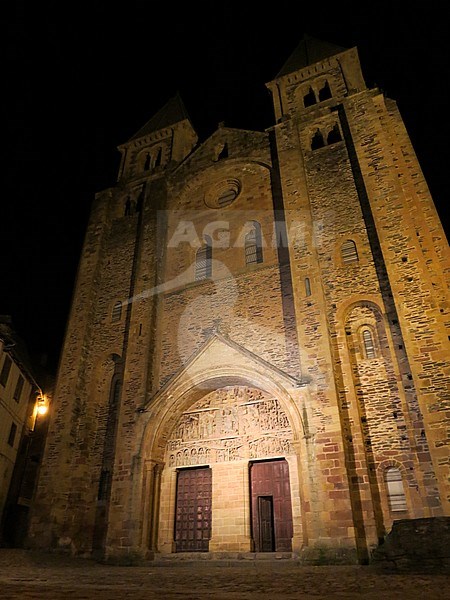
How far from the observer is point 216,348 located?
12844 mm

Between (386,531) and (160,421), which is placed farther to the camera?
(160,421)

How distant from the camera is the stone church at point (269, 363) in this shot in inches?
393

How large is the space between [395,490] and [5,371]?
53.7 feet

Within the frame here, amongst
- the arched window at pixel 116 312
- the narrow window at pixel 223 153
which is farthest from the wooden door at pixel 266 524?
the narrow window at pixel 223 153

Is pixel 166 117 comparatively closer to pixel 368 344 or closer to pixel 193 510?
pixel 368 344

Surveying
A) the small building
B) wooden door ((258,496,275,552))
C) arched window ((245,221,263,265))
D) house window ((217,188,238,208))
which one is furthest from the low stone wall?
the small building

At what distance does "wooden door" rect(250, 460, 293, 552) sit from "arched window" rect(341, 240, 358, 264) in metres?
6.31

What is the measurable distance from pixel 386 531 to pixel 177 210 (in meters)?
13.7

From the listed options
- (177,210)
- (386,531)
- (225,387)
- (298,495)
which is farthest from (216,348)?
(177,210)

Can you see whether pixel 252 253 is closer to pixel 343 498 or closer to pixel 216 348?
pixel 216 348

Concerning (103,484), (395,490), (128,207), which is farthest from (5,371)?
(395,490)

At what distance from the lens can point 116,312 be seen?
1642 centimetres

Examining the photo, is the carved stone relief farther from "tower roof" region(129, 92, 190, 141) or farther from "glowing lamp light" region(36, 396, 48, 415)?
"tower roof" region(129, 92, 190, 141)

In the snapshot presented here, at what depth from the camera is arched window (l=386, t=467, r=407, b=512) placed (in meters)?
9.62
